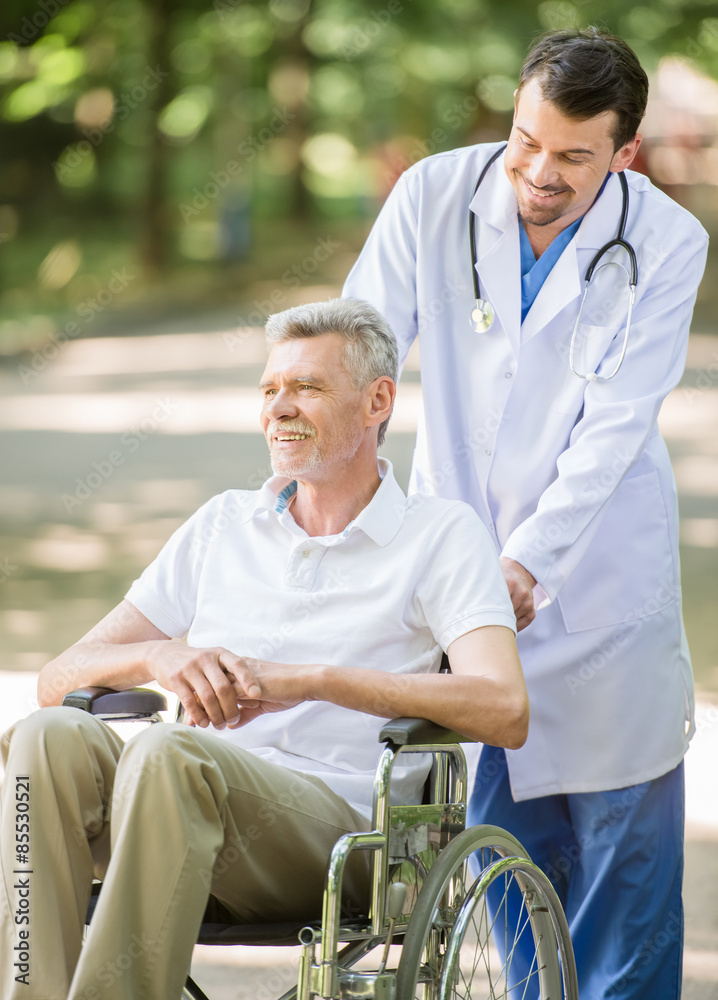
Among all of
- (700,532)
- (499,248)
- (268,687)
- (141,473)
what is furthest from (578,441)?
(141,473)

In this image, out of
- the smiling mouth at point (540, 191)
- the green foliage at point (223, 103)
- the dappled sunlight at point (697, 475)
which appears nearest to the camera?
the smiling mouth at point (540, 191)

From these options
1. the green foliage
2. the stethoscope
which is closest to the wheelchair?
the stethoscope

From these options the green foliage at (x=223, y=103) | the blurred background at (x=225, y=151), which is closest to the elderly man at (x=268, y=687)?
the blurred background at (x=225, y=151)

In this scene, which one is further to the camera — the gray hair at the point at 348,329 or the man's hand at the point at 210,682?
the gray hair at the point at 348,329

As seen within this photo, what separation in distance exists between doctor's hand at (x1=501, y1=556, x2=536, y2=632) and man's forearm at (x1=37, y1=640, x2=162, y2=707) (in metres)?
0.56

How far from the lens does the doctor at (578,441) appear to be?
2.29 meters

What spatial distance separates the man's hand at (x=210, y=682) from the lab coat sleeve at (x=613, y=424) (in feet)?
1.75

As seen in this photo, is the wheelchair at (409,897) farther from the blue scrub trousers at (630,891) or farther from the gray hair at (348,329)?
the gray hair at (348,329)

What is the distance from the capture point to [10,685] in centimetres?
499

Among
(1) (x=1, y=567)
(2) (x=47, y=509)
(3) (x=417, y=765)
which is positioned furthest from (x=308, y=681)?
(2) (x=47, y=509)

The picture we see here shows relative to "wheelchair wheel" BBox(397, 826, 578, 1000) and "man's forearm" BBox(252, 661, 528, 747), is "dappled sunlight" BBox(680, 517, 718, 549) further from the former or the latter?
"man's forearm" BBox(252, 661, 528, 747)

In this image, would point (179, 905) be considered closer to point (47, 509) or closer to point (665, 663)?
point (665, 663)

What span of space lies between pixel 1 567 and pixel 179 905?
5.94 m

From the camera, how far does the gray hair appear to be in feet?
6.78
